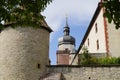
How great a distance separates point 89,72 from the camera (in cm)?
2439

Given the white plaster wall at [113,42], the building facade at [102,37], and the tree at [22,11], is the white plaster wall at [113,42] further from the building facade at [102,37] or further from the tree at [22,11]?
the tree at [22,11]

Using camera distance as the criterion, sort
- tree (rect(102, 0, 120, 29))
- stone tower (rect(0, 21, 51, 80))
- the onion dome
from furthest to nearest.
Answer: the onion dome → stone tower (rect(0, 21, 51, 80)) → tree (rect(102, 0, 120, 29))

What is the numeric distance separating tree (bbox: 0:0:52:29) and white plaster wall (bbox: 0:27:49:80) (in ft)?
42.4

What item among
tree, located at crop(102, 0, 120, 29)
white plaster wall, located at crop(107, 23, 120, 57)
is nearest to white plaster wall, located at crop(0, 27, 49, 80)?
white plaster wall, located at crop(107, 23, 120, 57)

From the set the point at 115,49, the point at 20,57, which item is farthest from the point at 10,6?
the point at 115,49

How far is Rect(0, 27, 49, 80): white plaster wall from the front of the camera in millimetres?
24250

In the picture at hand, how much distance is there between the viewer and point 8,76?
24.2m

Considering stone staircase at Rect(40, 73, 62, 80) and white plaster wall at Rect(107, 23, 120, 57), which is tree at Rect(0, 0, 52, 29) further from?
white plaster wall at Rect(107, 23, 120, 57)

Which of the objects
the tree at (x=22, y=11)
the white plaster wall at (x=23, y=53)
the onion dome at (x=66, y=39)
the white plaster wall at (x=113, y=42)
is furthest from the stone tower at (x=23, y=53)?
the onion dome at (x=66, y=39)

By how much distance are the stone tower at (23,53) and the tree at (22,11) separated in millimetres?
12921

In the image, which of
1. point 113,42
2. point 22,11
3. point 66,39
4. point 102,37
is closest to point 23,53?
point 113,42

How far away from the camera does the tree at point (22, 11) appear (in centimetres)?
1048

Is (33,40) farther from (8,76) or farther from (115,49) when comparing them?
(115,49)

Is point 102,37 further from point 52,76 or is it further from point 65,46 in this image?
point 65,46
